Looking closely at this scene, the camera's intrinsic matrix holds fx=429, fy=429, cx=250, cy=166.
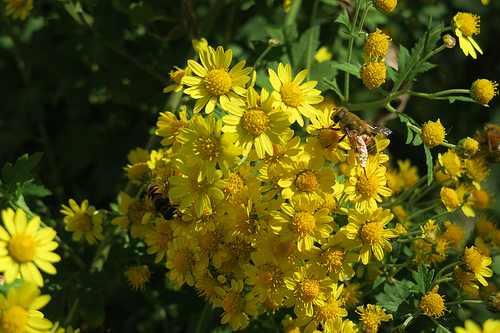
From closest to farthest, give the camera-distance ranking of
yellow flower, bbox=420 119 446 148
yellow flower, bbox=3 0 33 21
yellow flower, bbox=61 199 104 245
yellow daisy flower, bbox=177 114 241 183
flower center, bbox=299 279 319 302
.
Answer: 1. yellow daisy flower, bbox=177 114 241 183
2. flower center, bbox=299 279 319 302
3. yellow flower, bbox=420 119 446 148
4. yellow flower, bbox=61 199 104 245
5. yellow flower, bbox=3 0 33 21

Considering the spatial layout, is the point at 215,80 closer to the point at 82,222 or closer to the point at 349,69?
the point at 349,69

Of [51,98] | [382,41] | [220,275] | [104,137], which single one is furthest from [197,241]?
[51,98]

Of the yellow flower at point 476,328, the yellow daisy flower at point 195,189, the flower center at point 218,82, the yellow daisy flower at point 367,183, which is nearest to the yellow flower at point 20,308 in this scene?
the yellow daisy flower at point 195,189

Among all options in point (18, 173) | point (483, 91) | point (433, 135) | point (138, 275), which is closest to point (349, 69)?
point (433, 135)

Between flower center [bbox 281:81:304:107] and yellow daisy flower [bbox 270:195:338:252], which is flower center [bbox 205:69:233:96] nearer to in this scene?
flower center [bbox 281:81:304:107]

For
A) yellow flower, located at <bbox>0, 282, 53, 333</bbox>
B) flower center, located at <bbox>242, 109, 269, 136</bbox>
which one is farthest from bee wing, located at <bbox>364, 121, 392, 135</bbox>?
yellow flower, located at <bbox>0, 282, 53, 333</bbox>

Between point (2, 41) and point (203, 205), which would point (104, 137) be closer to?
point (2, 41)

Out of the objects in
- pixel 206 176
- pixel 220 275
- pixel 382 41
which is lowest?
pixel 220 275

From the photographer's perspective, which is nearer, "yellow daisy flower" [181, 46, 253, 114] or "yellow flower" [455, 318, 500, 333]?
"yellow flower" [455, 318, 500, 333]
